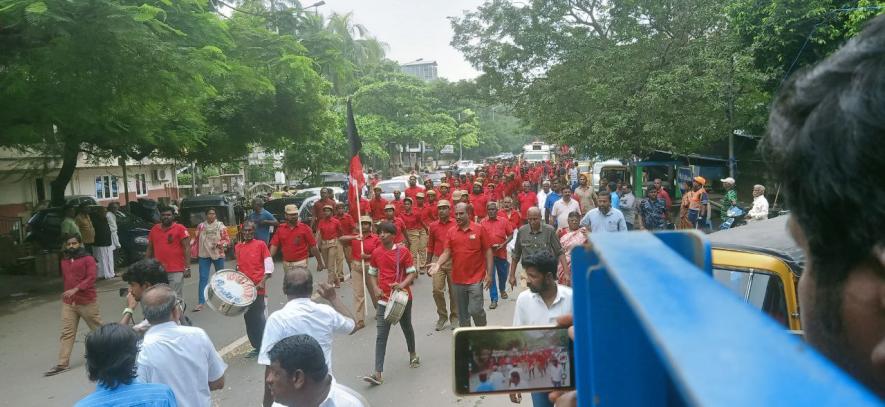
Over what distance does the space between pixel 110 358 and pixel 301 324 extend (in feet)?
4.93

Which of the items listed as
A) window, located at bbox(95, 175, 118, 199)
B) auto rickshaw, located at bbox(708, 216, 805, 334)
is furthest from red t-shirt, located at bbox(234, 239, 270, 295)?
window, located at bbox(95, 175, 118, 199)

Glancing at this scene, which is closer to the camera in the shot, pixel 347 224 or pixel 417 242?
pixel 347 224

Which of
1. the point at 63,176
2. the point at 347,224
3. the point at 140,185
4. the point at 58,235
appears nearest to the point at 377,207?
the point at 347,224

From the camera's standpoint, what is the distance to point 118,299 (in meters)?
11.9

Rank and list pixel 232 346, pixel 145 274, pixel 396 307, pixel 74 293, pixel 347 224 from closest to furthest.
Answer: pixel 145 274
pixel 396 307
pixel 74 293
pixel 232 346
pixel 347 224

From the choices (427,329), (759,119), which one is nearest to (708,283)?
(427,329)

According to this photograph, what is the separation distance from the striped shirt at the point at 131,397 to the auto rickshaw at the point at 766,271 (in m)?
3.12

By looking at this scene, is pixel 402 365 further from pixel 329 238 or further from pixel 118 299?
pixel 118 299

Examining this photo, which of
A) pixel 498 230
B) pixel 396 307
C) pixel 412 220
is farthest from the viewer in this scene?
pixel 412 220

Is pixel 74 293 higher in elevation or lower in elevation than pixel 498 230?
lower

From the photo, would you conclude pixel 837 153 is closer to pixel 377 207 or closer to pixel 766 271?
pixel 766 271

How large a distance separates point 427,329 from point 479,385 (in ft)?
22.7

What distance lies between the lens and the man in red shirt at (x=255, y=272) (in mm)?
7461

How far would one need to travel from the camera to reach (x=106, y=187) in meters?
31.2
